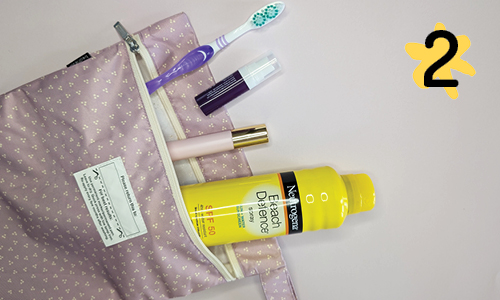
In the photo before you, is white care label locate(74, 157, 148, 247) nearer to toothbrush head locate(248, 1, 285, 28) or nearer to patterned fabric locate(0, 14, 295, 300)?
patterned fabric locate(0, 14, 295, 300)

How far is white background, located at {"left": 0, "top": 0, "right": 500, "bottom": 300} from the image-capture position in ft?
1.87

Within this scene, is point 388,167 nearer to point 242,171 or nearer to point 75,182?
point 242,171

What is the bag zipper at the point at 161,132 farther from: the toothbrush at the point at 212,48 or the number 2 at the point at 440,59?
the number 2 at the point at 440,59

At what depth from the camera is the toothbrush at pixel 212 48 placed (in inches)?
21.0

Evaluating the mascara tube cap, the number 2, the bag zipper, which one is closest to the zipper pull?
the bag zipper

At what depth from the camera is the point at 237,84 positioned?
54 centimetres

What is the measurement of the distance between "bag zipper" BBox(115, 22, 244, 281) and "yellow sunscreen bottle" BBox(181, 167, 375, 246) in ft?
0.05

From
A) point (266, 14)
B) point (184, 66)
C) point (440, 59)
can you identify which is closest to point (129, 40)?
point (184, 66)

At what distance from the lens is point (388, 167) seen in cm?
59

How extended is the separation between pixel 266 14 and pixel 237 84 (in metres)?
0.14

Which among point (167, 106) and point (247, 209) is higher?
point (167, 106)

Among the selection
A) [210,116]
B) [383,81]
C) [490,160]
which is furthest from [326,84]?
[490,160]

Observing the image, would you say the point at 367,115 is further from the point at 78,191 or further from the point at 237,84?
the point at 78,191

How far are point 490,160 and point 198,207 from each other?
0.54 meters
